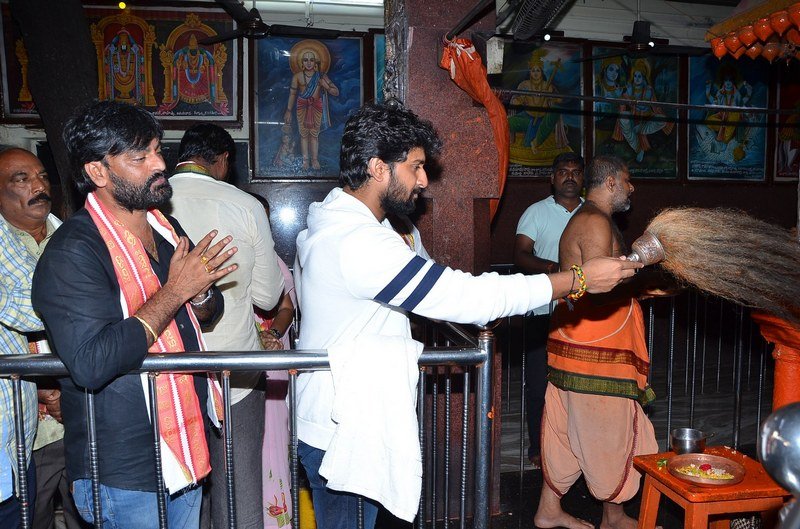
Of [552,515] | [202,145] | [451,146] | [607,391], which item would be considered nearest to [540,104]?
[451,146]

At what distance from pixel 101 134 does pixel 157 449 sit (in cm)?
101

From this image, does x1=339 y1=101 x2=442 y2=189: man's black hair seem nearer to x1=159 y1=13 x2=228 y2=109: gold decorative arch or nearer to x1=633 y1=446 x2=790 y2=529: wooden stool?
x1=633 y1=446 x2=790 y2=529: wooden stool

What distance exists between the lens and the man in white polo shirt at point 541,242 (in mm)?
5023

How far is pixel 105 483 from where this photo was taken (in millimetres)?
2076

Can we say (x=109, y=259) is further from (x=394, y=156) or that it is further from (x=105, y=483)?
(x=394, y=156)

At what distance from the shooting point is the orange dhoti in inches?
144

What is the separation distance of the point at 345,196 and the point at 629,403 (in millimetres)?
2269

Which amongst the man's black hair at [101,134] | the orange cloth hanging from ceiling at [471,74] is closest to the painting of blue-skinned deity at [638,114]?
the orange cloth hanging from ceiling at [471,74]

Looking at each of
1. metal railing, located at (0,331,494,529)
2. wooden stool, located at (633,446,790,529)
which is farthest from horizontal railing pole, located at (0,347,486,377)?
wooden stool, located at (633,446,790,529)

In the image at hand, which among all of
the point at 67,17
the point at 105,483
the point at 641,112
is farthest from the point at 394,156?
the point at 641,112

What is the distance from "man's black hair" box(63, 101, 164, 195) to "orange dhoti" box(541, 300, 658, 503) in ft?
8.29

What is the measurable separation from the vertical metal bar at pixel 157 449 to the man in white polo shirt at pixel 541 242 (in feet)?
11.2

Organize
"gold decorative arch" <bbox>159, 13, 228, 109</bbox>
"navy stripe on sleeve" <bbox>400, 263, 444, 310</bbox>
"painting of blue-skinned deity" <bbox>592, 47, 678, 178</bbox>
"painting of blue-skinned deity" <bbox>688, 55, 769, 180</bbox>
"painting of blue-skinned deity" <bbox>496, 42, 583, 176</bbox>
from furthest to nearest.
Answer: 1. "painting of blue-skinned deity" <bbox>688, 55, 769, 180</bbox>
2. "painting of blue-skinned deity" <bbox>592, 47, 678, 178</bbox>
3. "painting of blue-skinned deity" <bbox>496, 42, 583, 176</bbox>
4. "gold decorative arch" <bbox>159, 13, 228, 109</bbox>
5. "navy stripe on sleeve" <bbox>400, 263, 444, 310</bbox>

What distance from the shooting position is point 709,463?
306 centimetres
